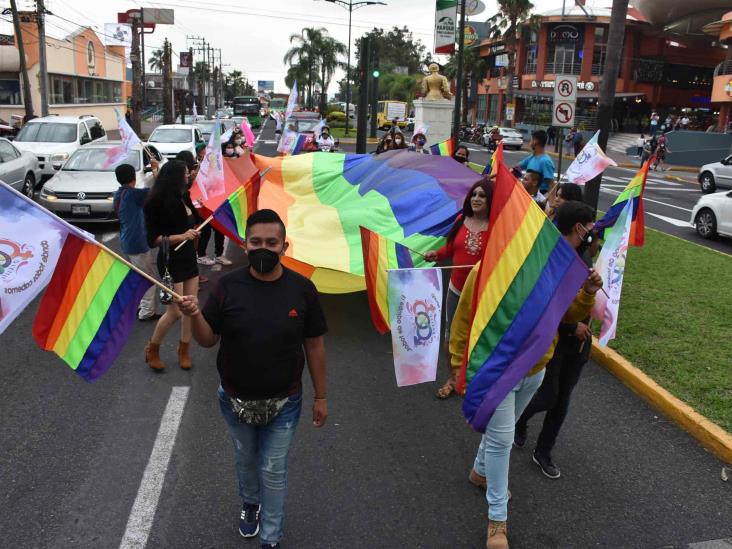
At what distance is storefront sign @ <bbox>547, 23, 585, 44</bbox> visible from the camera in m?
54.2

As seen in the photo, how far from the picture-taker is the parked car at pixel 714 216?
13.6 meters

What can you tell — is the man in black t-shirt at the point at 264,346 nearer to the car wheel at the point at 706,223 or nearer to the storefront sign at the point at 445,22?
the car wheel at the point at 706,223

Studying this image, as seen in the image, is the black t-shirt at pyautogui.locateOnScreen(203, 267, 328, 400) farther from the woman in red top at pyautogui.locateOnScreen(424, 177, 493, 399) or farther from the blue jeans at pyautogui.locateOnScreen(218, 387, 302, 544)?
the woman in red top at pyautogui.locateOnScreen(424, 177, 493, 399)

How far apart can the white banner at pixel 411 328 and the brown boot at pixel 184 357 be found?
2.65 meters

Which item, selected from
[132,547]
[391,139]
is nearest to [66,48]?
[391,139]

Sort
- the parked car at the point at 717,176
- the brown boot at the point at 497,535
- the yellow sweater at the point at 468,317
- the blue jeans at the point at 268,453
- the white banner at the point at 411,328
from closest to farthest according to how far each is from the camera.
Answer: the blue jeans at the point at 268,453
the brown boot at the point at 497,535
the yellow sweater at the point at 468,317
the white banner at the point at 411,328
the parked car at the point at 717,176

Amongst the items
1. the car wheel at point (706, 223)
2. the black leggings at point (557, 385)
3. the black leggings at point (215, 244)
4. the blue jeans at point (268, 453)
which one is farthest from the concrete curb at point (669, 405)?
the car wheel at point (706, 223)

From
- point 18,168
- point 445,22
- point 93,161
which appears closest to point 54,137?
point 18,168

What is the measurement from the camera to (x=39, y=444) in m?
4.71

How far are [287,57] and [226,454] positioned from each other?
74078mm

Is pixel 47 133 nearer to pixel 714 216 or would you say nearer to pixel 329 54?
pixel 714 216

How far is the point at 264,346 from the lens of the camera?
319 centimetres

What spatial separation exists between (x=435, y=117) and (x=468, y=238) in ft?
56.8

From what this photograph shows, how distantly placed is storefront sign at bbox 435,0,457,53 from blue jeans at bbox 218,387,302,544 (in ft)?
67.5
